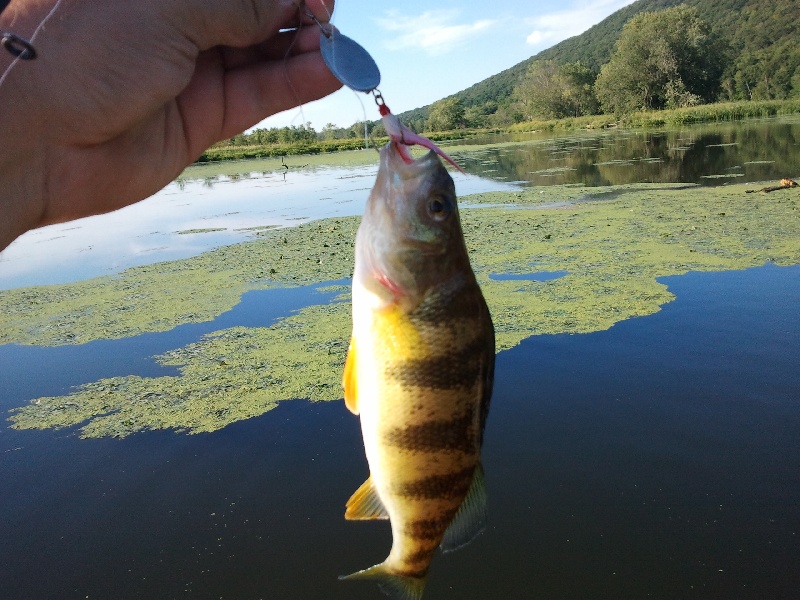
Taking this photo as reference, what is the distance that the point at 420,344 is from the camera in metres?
1.48

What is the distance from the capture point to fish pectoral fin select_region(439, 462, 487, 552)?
1.57 m

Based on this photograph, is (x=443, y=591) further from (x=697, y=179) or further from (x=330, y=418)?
(x=697, y=179)

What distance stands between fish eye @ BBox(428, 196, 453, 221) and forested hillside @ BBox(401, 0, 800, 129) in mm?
8868

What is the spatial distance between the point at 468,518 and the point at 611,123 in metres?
52.8

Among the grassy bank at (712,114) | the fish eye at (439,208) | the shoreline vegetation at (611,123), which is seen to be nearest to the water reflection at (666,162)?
the grassy bank at (712,114)

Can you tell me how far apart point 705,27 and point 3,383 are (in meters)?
63.6

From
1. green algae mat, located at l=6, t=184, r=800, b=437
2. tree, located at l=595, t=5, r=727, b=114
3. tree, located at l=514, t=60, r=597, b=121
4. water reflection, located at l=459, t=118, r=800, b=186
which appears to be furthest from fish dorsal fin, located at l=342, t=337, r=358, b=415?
tree, located at l=514, t=60, r=597, b=121

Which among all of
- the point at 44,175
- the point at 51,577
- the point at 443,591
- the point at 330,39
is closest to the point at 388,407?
the point at 330,39

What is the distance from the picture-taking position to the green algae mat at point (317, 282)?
17.6ft

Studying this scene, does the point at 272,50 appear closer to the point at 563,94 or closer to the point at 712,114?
the point at 712,114

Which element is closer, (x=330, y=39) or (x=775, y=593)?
(x=330, y=39)

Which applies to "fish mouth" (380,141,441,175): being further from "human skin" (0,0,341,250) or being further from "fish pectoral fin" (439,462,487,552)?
"fish pectoral fin" (439,462,487,552)

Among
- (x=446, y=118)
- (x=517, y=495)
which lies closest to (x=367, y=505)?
(x=517, y=495)

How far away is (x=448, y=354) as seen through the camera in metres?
1.47
